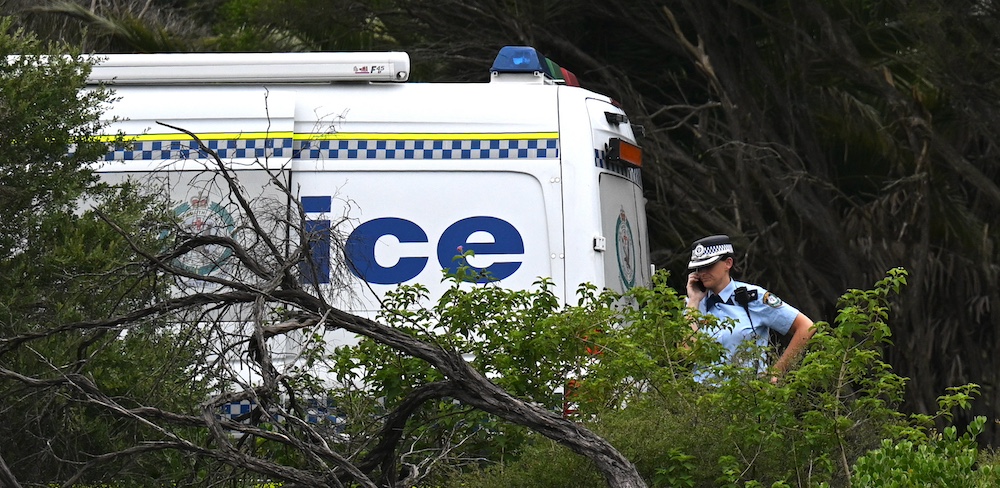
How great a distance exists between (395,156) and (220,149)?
79 cm

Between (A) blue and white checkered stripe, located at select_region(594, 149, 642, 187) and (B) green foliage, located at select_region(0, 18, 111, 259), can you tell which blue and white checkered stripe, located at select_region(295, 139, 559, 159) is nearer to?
(A) blue and white checkered stripe, located at select_region(594, 149, 642, 187)

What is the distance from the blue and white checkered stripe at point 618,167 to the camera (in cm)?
627

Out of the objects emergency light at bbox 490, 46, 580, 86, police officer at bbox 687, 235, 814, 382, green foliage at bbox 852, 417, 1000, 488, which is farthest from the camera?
emergency light at bbox 490, 46, 580, 86

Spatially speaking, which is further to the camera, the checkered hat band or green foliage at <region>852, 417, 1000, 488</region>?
the checkered hat band

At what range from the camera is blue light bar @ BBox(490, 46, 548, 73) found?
657cm

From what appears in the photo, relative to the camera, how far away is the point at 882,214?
10.1 m

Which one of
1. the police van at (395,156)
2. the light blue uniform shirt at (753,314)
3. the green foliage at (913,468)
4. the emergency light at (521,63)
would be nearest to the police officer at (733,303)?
the light blue uniform shirt at (753,314)

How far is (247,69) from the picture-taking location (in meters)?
6.42

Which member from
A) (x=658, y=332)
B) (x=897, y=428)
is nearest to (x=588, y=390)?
(x=658, y=332)

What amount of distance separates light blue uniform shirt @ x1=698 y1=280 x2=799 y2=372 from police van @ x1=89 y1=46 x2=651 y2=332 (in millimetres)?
597

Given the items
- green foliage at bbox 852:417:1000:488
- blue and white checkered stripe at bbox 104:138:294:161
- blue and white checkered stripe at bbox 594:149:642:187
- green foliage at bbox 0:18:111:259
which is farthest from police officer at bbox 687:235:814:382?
green foliage at bbox 0:18:111:259

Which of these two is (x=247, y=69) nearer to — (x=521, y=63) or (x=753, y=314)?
(x=521, y=63)

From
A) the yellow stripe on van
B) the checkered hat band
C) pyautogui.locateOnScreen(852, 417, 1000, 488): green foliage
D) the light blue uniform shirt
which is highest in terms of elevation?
the yellow stripe on van

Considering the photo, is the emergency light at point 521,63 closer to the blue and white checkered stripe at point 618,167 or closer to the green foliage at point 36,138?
the blue and white checkered stripe at point 618,167
